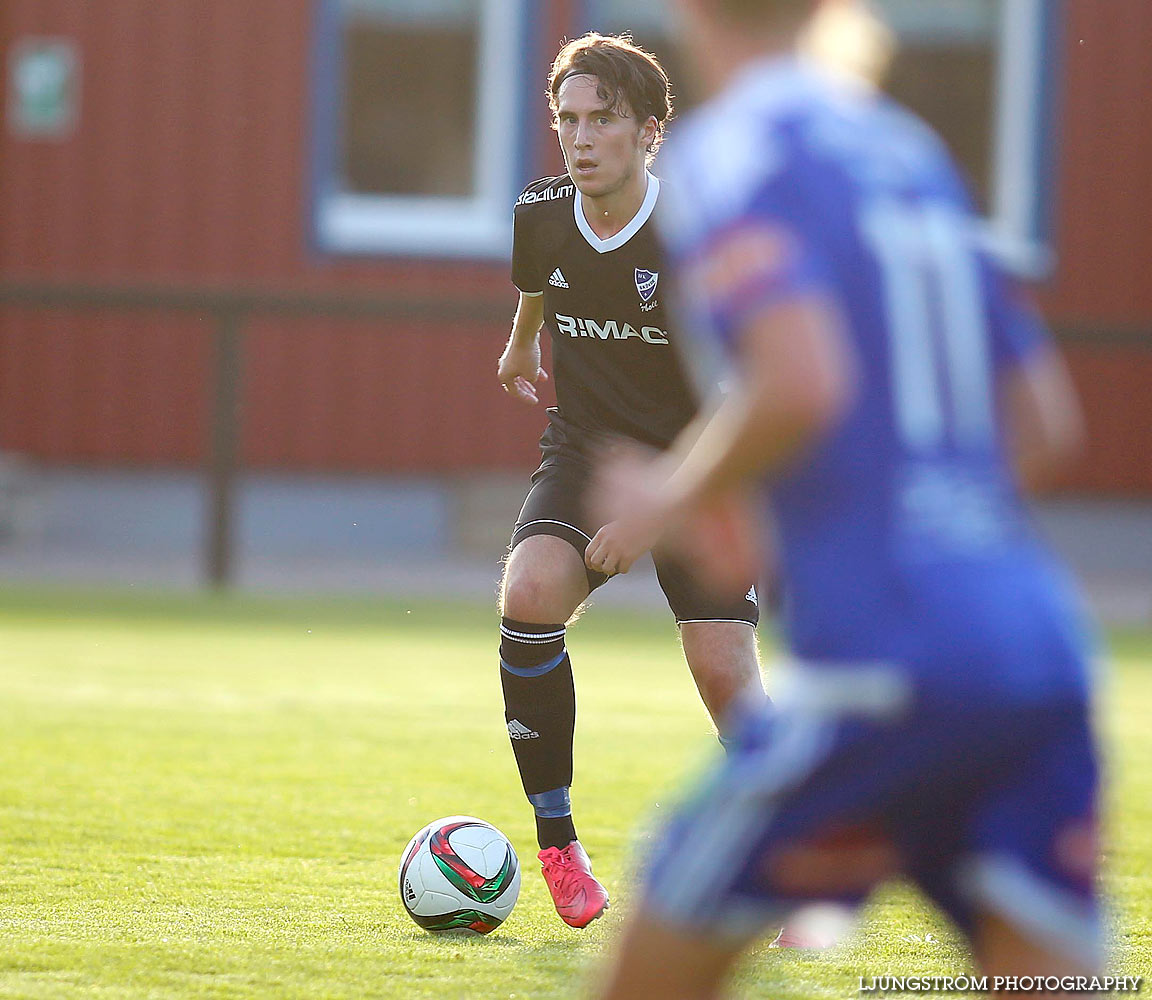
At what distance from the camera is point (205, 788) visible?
6293 millimetres

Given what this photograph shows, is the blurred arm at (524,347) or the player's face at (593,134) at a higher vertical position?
the player's face at (593,134)

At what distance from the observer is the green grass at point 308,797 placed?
4160 mm

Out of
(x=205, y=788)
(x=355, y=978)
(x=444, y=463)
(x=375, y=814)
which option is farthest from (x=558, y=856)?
(x=444, y=463)

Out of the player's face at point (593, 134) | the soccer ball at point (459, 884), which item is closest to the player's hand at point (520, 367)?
the player's face at point (593, 134)

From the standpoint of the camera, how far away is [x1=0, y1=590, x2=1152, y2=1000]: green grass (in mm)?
4160

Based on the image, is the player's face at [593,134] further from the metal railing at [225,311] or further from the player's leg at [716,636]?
the metal railing at [225,311]

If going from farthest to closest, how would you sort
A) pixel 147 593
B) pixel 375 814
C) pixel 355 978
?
pixel 147 593
pixel 375 814
pixel 355 978

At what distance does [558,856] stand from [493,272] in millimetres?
10483

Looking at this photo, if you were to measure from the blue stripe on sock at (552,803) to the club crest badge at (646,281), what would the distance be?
1.28m

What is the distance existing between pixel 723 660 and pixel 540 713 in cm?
48

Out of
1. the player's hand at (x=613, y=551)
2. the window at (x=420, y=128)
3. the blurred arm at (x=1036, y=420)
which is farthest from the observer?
the window at (x=420, y=128)

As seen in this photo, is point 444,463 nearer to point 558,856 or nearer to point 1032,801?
point 558,856

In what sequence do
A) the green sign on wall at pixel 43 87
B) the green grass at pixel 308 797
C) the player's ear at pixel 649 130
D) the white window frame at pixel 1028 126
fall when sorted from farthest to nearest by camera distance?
the white window frame at pixel 1028 126, the green sign on wall at pixel 43 87, the player's ear at pixel 649 130, the green grass at pixel 308 797

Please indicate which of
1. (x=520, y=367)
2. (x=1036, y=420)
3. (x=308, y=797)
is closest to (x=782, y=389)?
(x=1036, y=420)
